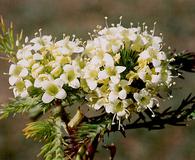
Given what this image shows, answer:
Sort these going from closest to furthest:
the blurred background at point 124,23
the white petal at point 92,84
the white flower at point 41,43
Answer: the white petal at point 92,84 → the white flower at point 41,43 → the blurred background at point 124,23

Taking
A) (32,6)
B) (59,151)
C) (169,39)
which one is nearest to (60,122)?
(59,151)

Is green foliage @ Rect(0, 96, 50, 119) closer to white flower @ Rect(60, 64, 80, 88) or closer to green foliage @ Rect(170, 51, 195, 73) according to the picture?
white flower @ Rect(60, 64, 80, 88)

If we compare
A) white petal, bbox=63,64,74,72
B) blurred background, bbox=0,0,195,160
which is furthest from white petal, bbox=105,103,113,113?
blurred background, bbox=0,0,195,160

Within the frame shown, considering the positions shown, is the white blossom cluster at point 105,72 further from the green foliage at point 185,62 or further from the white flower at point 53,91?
the green foliage at point 185,62

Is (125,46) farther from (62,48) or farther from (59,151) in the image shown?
(59,151)

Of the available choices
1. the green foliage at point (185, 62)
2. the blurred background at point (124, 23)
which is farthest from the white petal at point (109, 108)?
the blurred background at point (124, 23)
